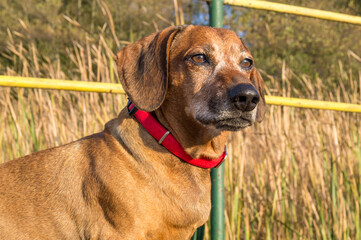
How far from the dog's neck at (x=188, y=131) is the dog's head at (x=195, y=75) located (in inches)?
1.8

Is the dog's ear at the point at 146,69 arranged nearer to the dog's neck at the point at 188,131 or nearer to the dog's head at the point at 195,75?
the dog's head at the point at 195,75

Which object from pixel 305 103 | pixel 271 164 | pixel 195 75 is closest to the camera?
pixel 195 75

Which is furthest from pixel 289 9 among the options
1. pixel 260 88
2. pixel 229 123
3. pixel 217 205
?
pixel 217 205

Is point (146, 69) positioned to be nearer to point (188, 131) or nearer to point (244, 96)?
point (188, 131)

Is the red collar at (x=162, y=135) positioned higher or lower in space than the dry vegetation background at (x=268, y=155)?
higher

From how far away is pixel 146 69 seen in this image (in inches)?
86.2

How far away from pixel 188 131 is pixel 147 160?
0.29 metres

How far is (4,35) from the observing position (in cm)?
1255

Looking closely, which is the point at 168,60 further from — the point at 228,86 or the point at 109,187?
the point at 109,187

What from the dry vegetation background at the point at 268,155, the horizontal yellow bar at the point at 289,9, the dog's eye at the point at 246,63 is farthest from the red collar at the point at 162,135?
the horizontal yellow bar at the point at 289,9

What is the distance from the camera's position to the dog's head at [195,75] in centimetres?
202

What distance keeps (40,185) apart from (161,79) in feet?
2.73

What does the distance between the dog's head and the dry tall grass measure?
1035 millimetres

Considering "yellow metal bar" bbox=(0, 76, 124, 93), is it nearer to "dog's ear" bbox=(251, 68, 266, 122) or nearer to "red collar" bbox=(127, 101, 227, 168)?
"red collar" bbox=(127, 101, 227, 168)
